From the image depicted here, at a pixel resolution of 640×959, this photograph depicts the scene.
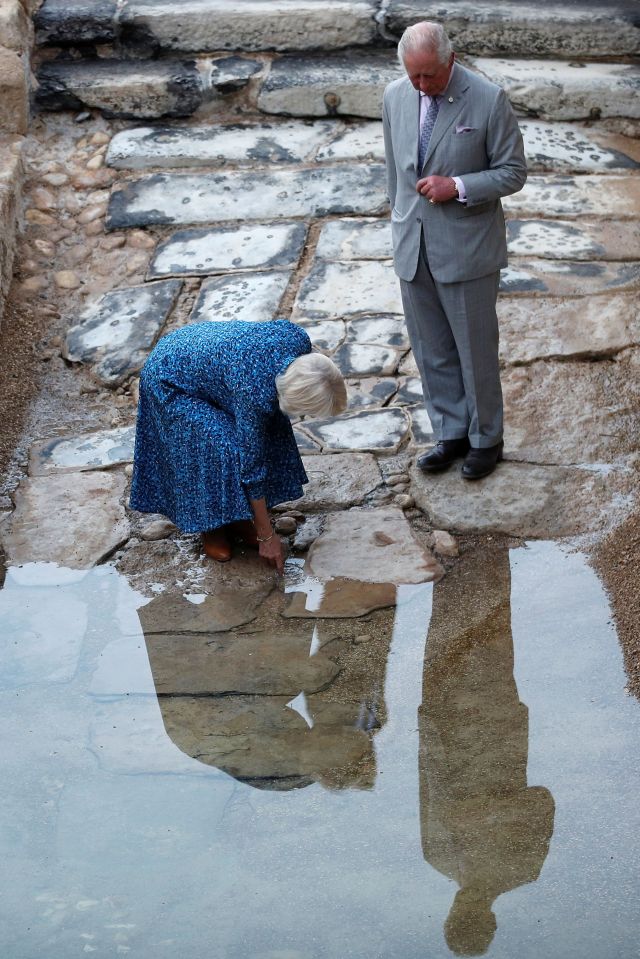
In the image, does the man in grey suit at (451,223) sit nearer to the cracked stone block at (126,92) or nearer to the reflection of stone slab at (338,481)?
the reflection of stone slab at (338,481)

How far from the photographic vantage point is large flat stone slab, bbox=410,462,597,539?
4.16m

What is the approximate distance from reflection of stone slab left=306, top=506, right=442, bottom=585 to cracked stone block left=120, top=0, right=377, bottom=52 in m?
3.99

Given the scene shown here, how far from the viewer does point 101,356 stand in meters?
5.36

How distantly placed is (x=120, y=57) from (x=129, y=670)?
4863 mm

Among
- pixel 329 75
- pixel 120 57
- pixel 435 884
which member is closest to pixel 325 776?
pixel 435 884

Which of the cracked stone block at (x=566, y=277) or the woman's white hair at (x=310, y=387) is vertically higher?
the woman's white hair at (x=310, y=387)

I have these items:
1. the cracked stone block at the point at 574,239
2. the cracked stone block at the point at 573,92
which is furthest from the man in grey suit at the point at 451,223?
the cracked stone block at the point at 573,92

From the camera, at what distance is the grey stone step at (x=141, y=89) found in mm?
6844

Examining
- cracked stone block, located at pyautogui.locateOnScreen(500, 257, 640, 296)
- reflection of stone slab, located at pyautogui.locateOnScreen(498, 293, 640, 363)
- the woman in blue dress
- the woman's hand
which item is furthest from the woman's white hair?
cracked stone block, located at pyautogui.locateOnScreen(500, 257, 640, 296)

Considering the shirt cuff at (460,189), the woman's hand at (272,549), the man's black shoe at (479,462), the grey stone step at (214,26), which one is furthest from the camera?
the grey stone step at (214,26)

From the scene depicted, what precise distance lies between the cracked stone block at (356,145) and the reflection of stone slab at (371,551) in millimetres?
2963

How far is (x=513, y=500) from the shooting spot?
4.25 meters

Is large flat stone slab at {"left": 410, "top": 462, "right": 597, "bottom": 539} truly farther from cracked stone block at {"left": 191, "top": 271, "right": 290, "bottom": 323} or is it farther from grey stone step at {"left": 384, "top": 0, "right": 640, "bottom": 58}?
grey stone step at {"left": 384, "top": 0, "right": 640, "bottom": 58}

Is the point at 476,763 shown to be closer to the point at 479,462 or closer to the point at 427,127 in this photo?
the point at 479,462
